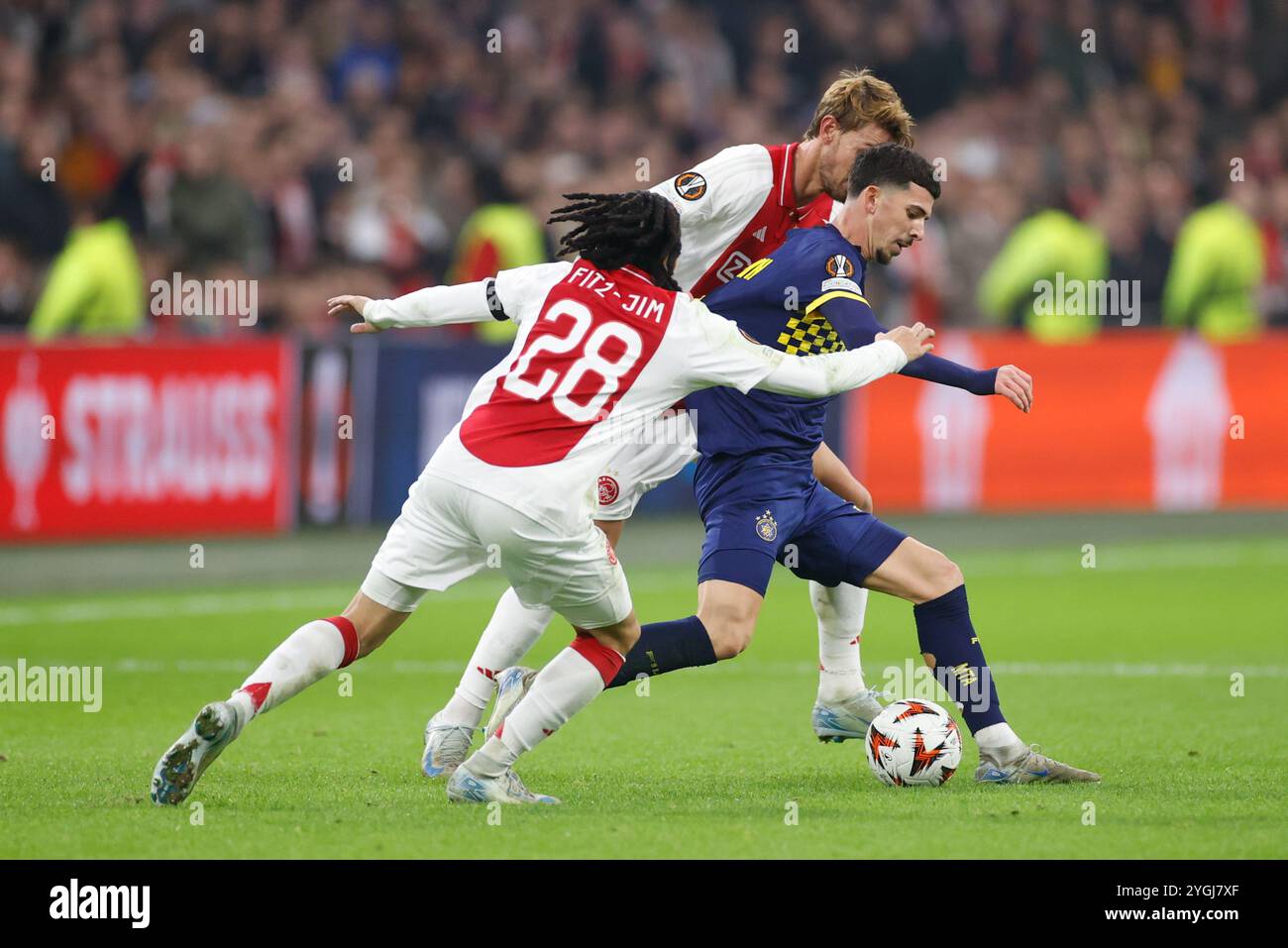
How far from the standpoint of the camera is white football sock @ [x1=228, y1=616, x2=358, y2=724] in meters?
5.93

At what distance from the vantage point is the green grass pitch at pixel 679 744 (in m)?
5.50

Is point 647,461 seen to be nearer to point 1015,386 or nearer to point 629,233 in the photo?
point 629,233

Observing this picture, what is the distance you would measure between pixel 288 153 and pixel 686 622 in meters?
11.2

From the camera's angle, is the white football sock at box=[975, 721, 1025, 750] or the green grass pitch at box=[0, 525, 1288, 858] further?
the white football sock at box=[975, 721, 1025, 750]

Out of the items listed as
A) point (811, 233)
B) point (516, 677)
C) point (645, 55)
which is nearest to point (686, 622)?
point (516, 677)

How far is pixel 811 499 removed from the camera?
22.5 feet

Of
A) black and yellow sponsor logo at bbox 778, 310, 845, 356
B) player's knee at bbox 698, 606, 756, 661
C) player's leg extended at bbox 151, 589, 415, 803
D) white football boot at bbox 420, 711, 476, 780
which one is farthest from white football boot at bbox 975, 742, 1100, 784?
player's leg extended at bbox 151, 589, 415, 803

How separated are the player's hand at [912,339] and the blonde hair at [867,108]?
3.78 feet

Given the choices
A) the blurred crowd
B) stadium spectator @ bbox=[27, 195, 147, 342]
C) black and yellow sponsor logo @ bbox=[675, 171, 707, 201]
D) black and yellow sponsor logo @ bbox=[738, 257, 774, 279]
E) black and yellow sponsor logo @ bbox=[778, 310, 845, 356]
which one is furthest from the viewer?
the blurred crowd

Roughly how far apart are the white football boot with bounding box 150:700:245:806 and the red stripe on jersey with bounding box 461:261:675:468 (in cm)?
104

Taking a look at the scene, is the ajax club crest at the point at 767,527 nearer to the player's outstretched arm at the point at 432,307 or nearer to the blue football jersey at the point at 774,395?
the blue football jersey at the point at 774,395

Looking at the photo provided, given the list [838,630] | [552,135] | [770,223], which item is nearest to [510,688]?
[838,630]

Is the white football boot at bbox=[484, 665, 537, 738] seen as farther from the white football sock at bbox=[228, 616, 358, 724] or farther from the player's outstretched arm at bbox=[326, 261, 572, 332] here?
the player's outstretched arm at bbox=[326, 261, 572, 332]

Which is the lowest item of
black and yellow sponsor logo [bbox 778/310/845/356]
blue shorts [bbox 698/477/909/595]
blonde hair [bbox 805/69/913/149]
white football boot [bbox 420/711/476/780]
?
white football boot [bbox 420/711/476/780]
